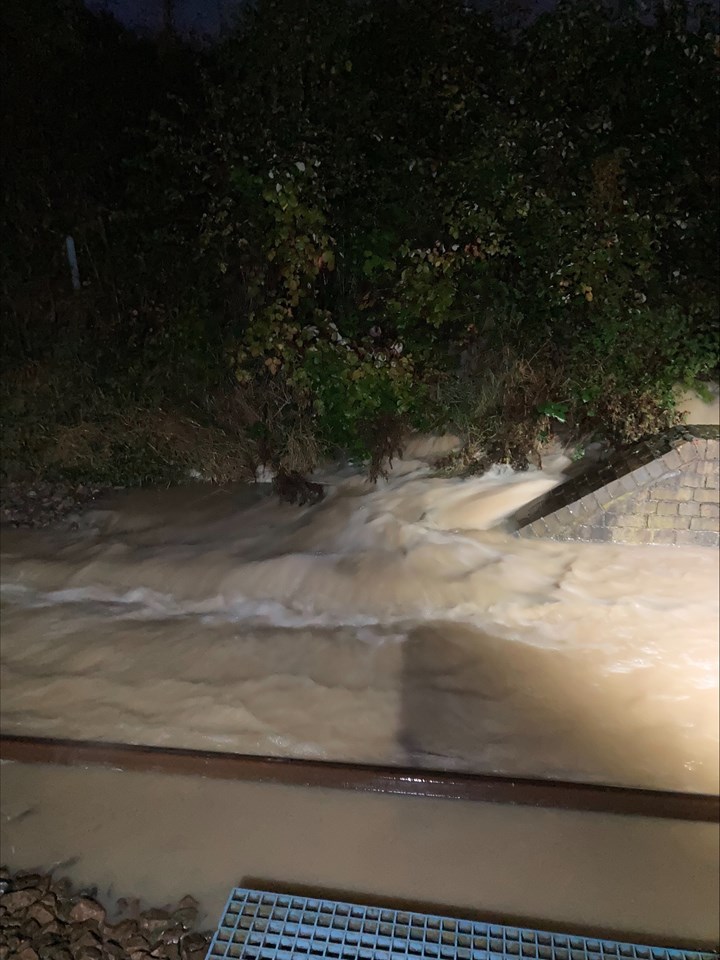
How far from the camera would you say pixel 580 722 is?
4.25 metres

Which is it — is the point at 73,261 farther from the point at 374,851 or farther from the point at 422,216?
the point at 374,851

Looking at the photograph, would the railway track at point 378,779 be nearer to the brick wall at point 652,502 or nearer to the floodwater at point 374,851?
the floodwater at point 374,851

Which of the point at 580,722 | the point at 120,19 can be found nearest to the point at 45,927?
the point at 580,722

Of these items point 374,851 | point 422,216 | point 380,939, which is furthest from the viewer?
point 422,216

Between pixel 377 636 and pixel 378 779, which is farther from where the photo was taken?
pixel 377 636

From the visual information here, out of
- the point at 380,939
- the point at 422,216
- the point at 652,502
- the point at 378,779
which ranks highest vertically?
the point at 422,216

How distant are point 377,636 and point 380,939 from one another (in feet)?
8.06

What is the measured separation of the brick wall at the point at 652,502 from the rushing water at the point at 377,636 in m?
0.17

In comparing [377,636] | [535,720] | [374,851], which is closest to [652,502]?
[535,720]

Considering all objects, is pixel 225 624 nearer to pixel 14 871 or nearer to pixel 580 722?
pixel 14 871

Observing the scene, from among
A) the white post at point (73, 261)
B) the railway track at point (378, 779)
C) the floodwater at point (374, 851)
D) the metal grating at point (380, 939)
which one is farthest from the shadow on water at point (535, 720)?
the white post at point (73, 261)

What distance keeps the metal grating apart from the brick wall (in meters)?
3.54

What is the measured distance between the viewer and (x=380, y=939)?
2814 millimetres

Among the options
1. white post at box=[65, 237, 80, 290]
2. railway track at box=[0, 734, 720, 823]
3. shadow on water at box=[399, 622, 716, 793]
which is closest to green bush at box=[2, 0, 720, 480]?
white post at box=[65, 237, 80, 290]
